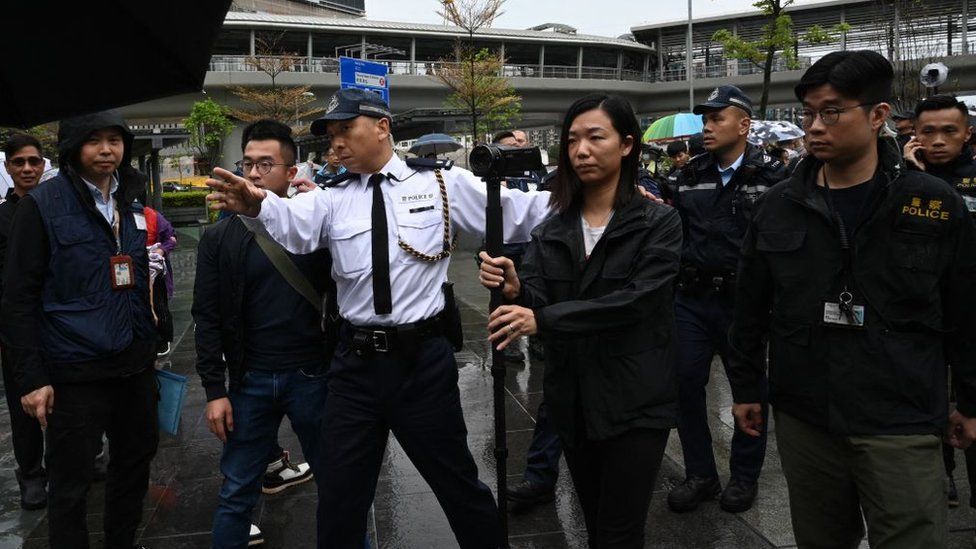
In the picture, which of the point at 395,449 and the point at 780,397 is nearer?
the point at 780,397

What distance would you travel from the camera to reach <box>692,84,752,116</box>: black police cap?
4320 mm

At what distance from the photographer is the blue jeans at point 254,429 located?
336 cm

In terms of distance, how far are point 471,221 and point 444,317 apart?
42 centimetres

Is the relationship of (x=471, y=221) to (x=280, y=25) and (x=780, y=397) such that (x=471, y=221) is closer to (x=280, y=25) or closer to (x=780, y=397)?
(x=780, y=397)

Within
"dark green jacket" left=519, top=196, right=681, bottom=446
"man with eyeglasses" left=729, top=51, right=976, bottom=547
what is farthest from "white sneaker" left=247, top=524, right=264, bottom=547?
"man with eyeglasses" left=729, top=51, right=976, bottom=547

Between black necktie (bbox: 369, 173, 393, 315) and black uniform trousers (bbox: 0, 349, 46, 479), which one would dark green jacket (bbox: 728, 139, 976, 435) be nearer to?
black necktie (bbox: 369, 173, 393, 315)

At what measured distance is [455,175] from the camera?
3.27m

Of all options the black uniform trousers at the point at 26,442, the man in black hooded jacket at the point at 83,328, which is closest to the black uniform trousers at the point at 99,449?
the man in black hooded jacket at the point at 83,328

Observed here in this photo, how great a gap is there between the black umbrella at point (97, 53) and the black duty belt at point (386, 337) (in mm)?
1035

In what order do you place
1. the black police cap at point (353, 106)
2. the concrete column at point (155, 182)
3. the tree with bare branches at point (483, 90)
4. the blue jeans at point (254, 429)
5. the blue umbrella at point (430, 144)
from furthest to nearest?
1. the tree with bare branches at point (483, 90)
2. the concrete column at point (155, 182)
3. the blue umbrella at point (430, 144)
4. the blue jeans at point (254, 429)
5. the black police cap at point (353, 106)

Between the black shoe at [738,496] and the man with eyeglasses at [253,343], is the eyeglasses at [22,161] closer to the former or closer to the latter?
the man with eyeglasses at [253,343]

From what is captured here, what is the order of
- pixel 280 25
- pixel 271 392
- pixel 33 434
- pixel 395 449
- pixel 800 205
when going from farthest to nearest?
pixel 280 25
pixel 395 449
pixel 33 434
pixel 271 392
pixel 800 205

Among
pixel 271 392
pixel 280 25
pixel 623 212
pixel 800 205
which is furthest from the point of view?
pixel 280 25

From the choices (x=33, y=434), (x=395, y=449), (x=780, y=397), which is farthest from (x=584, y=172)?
(x=33, y=434)
